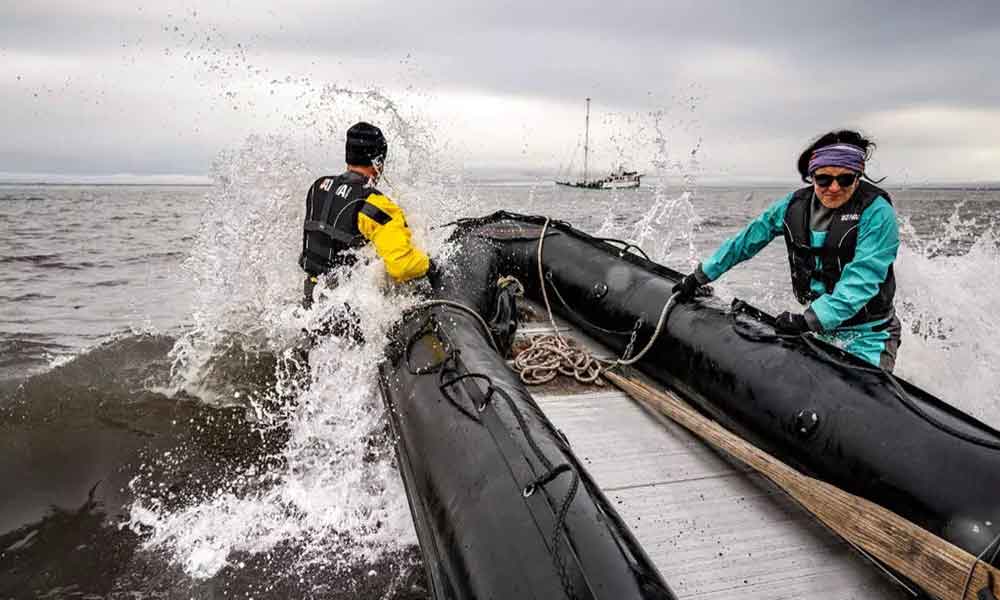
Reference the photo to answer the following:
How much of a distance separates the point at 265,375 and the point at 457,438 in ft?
11.5

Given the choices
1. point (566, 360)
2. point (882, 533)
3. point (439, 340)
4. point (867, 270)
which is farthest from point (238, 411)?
point (867, 270)

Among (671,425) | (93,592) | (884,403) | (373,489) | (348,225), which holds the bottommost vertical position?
(93,592)

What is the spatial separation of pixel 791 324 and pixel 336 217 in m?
2.79

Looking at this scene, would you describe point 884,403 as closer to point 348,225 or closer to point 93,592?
point 348,225

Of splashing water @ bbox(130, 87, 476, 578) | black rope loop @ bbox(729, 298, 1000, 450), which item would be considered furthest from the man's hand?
black rope loop @ bbox(729, 298, 1000, 450)

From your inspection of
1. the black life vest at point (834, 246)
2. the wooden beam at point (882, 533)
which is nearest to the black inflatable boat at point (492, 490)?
the wooden beam at point (882, 533)

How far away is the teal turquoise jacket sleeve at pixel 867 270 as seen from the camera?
304 centimetres

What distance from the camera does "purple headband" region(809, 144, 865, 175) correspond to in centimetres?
306

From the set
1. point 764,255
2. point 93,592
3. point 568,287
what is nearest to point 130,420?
point 93,592

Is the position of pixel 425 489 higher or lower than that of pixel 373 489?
higher

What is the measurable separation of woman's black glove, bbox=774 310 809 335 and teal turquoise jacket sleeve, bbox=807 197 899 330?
106mm

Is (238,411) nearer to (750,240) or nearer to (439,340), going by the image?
(439,340)

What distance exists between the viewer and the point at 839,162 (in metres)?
3.07

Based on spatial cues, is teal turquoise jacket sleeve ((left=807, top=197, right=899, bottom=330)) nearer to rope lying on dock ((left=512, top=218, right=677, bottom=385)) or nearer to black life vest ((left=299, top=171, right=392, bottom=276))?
rope lying on dock ((left=512, top=218, right=677, bottom=385))
